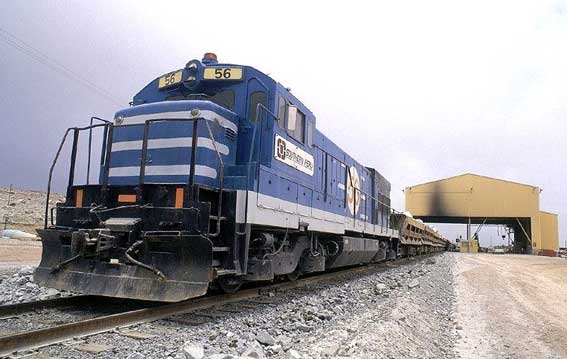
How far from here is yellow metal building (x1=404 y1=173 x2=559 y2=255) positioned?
3719 centimetres

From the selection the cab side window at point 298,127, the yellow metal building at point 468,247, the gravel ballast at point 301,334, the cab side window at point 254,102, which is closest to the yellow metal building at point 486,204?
the yellow metal building at point 468,247

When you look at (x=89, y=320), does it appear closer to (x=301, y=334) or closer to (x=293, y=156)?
(x=301, y=334)

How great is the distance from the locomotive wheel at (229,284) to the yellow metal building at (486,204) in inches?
1426

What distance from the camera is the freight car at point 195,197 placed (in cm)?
477

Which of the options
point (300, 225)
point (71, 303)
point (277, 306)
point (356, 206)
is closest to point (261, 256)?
point (277, 306)

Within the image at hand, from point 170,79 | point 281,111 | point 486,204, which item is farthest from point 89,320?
point 486,204

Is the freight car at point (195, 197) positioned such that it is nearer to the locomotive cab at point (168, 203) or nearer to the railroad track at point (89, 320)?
the locomotive cab at point (168, 203)

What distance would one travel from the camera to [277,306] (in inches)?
227

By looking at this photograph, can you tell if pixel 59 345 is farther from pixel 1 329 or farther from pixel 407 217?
pixel 407 217

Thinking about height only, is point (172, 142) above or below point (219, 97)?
below

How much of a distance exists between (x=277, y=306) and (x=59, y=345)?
275 cm

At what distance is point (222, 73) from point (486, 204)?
36806mm

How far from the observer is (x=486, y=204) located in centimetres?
3831

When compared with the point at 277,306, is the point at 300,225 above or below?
above
